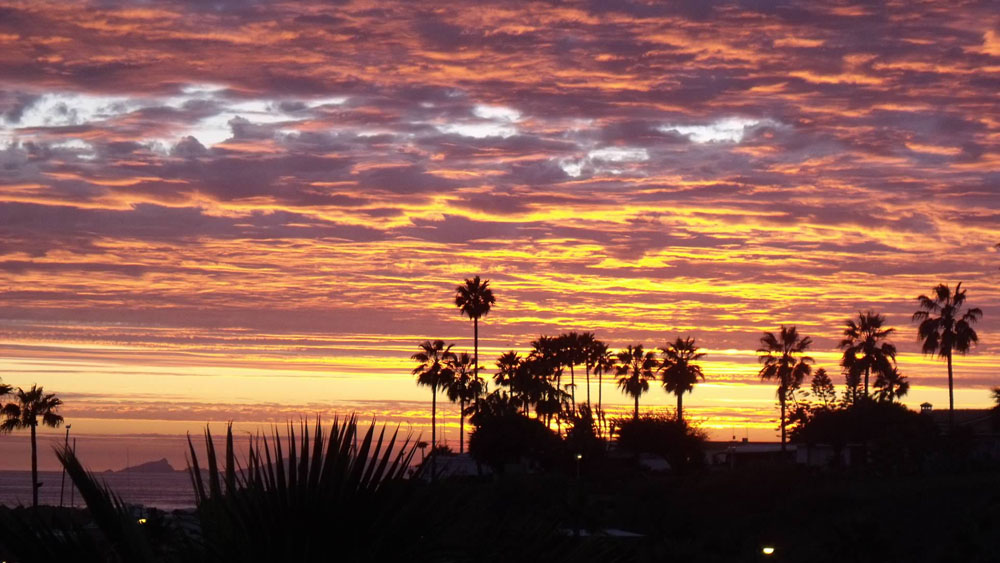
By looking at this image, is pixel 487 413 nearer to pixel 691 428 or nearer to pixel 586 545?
→ pixel 691 428

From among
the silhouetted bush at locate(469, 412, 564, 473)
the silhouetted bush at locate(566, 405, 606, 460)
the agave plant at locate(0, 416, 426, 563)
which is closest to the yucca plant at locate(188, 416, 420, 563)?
the agave plant at locate(0, 416, 426, 563)

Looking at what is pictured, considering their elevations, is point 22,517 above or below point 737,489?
above

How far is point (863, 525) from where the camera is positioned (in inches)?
1657

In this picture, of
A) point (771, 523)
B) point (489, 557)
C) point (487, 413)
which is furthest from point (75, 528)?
point (487, 413)

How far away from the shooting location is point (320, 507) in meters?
5.11

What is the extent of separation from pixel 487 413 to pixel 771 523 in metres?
33.4

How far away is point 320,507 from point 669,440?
248 ft

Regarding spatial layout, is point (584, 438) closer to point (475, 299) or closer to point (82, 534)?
point (475, 299)

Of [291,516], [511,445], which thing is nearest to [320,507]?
[291,516]

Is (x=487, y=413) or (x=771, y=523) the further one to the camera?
(x=487, y=413)

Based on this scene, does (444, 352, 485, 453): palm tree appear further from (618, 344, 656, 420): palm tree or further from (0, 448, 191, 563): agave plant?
(0, 448, 191, 563): agave plant

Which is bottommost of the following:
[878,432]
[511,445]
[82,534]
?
[511,445]

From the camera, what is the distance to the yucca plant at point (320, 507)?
5109 mm

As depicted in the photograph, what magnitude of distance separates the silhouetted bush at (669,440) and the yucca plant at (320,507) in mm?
74477
